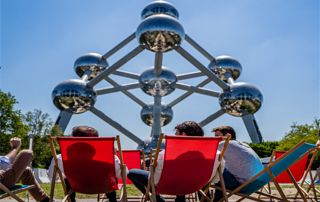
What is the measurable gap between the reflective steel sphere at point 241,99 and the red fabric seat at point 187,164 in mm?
17322

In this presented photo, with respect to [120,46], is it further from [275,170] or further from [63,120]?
[275,170]

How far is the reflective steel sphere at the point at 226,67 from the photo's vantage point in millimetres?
24792

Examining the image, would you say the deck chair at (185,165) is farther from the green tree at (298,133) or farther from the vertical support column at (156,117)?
the green tree at (298,133)

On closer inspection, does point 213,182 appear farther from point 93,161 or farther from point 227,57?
point 227,57

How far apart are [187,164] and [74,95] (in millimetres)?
17608

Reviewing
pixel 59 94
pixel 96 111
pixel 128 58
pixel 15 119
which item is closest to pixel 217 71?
pixel 128 58

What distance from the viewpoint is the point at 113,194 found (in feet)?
13.3

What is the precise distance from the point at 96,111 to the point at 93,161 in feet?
71.6

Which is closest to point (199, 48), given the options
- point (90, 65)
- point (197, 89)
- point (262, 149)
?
point (197, 89)

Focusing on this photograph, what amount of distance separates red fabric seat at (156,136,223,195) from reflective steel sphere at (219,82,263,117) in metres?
17.3

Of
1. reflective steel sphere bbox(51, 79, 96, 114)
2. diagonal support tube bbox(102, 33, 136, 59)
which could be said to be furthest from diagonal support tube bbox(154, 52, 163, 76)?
diagonal support tube bbox(102, 33, 136, 59)

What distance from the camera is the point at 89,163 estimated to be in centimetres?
341

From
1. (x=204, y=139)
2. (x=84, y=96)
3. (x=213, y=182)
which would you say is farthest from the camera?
(x=84, y=96)

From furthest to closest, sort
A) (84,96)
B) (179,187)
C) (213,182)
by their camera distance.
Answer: (84,96)
(213,182)
(179,187)
